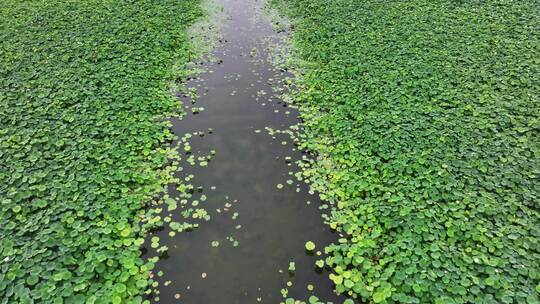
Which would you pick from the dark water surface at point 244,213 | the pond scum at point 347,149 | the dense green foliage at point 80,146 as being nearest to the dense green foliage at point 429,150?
the pond scum at point 347,149

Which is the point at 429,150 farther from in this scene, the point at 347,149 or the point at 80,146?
the point at 80,146

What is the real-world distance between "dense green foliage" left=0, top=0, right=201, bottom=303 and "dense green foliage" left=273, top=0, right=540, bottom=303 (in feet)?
13.7

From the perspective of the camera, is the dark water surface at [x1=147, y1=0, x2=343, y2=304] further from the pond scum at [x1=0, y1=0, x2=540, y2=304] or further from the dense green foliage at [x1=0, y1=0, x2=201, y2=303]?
the dense green foliage at [x1=0, y1=0, x2=201, y2=303]

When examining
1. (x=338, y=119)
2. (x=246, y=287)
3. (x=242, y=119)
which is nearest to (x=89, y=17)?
(x=242, y=119)

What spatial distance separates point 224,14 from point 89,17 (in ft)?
20.9

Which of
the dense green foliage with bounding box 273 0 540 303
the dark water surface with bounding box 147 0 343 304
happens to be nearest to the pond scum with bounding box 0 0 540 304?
the dense green foliage with bounding box 273 0 540 303

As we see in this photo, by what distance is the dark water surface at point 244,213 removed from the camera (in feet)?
22.8

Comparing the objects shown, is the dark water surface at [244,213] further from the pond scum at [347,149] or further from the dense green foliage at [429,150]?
the dense green foliage at [429,150]

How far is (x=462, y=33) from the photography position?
1380 cm

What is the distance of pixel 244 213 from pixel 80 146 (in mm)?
4262

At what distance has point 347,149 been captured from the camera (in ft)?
31.1

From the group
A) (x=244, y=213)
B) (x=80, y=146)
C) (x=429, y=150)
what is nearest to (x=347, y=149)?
(x=429, y=150)

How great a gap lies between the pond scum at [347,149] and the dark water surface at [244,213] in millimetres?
553

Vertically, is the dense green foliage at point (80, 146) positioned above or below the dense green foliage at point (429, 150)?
below
